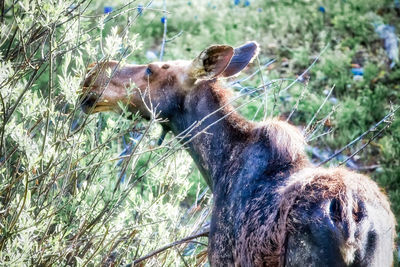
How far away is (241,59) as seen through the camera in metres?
5.14

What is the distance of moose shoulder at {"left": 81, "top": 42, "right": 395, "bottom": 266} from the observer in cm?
349

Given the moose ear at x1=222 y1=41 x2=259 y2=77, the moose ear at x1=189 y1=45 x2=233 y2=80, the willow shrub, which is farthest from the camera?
the moose ear at x1=222 y1=41 x2=259 y2=77

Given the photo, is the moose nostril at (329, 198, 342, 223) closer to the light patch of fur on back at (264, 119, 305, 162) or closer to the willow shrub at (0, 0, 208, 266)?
the light patch of fur on back at (264, 119, 305, 162)

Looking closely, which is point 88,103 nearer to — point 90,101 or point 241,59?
point 90,101

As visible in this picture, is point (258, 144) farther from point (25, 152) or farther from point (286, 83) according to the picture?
point (286, 83)

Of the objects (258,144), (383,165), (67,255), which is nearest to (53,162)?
(67,255)

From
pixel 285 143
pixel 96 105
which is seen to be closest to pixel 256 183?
pixel 285 143

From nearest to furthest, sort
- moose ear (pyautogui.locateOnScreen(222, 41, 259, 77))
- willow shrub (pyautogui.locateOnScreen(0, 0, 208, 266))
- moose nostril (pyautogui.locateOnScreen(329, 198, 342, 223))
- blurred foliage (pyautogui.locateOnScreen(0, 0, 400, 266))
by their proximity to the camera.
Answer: moose nostril (pyautogui.locateOnScreen(329, 198, 342, 223))
willow shrub (pyautogui.locateOnScreen(0, 0, 208, 266))
blurred foliage (pyautogui.locateOnScreen(0, 0, 400, 266))
moose ear (pyautogui.locateOnScreen(222, 41, 259, 77))

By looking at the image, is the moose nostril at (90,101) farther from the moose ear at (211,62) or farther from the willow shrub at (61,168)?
the moose ear at (211,62)

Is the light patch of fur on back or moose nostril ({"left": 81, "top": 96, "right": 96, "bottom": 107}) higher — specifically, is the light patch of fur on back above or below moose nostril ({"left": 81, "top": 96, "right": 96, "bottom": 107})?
below

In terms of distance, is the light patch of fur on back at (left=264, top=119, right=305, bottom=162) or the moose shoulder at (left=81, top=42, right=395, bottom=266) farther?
the light patch of fur on back at (left=264, top=119, right=305, bottom=162)

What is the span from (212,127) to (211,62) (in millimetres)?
500

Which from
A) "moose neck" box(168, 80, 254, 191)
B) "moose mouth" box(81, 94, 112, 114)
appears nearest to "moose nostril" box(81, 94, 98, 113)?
"moose mouth" box(81, 94, 112, 114)

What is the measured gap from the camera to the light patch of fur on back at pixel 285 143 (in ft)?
14.1
